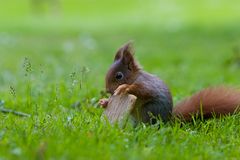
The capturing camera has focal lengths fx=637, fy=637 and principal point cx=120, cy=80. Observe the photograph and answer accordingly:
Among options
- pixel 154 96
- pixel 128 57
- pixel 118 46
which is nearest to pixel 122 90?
pixel 154 96

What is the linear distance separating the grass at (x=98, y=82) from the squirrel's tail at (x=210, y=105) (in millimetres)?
101

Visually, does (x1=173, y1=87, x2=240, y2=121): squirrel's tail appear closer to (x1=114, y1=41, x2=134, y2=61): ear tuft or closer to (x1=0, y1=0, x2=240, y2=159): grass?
(x1=0, y1=0, x2=240, y2=159): grass

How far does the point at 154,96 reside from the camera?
3.95m

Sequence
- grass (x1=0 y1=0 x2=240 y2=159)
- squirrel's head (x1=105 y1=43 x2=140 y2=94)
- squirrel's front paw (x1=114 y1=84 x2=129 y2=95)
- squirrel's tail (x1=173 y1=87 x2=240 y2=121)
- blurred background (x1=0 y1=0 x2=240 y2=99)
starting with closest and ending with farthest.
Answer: grass (x1=0 y1=0 x2=240 y2=159) → squirrel's front paw (x1=114 y1=84 x2=129 y2=95) → squirrel's tail (x1=173 y1=87 x2=240 y2=121) → squirrel's head (x1=105 y1=43 x2=140 y2=94) → blurred background (x1=0 y1=0 x2=240 y2=99)

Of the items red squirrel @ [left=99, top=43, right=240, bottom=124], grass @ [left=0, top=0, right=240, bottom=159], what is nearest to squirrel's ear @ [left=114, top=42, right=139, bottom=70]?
red squirrel @ [left=99, top=43, right=240, bottom=124]

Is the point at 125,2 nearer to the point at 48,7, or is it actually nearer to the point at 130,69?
the point at 48,7

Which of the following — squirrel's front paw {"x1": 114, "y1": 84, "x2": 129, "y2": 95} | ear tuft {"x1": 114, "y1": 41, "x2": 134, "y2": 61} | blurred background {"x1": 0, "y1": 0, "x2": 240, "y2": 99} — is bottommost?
blurred background {"x1": 0, "y1": 0, "x2": 240, "y2": 99}

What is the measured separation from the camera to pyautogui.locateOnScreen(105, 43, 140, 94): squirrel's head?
4.17m

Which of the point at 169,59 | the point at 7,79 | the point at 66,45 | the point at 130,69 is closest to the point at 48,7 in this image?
the point at 66,45

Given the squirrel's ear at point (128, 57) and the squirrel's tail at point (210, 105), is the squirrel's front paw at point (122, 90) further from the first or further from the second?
the squirrel's tail at point (210, 105)

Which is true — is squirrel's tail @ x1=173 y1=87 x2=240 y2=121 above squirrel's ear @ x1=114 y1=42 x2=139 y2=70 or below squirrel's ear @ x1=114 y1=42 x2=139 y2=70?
below

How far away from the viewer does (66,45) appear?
37.8 feet

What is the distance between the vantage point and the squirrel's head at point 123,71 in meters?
4.17

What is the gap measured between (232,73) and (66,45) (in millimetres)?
4619
